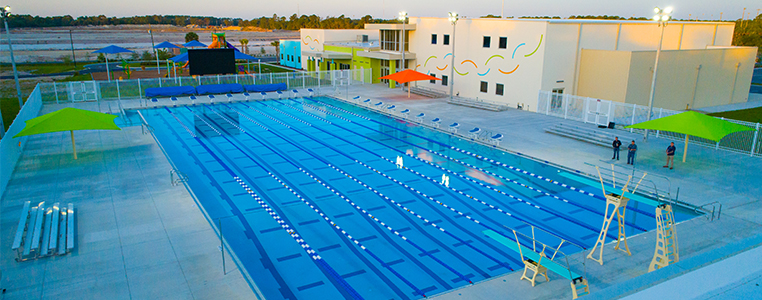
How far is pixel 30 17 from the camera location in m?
127

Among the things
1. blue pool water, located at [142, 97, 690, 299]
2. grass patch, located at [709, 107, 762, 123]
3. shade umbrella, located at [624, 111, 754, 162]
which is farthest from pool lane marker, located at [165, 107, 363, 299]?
grass patch, located at [709, 107, 762, 123]

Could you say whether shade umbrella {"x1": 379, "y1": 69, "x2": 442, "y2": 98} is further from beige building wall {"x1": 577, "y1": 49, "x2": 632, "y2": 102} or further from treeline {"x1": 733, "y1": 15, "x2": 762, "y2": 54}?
treeline {"x1": 733, "y1": 15, "x2": 762, "y2": 54}

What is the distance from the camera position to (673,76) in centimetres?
2442

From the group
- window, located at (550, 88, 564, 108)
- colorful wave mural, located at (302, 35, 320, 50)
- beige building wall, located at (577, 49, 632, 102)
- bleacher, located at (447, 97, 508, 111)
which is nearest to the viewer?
beige building wall, located at (577, 49, 632, 102)

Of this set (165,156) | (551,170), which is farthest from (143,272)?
(551,170)

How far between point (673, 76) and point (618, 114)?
232 inches

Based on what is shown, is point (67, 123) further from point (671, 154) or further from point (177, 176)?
point (671, 154)

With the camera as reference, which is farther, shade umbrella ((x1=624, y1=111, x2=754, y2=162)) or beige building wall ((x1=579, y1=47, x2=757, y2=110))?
beige building wall ((x1=579, y1=47, x2=757, y2=110))

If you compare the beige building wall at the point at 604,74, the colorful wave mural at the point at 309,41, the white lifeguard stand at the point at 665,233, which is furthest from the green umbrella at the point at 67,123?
the colorful wave mural at the point at 309,41

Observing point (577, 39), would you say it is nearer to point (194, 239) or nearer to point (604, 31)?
point (604, 31)

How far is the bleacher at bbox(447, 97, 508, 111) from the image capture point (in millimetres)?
26044

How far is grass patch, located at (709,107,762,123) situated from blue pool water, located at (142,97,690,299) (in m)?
14.5

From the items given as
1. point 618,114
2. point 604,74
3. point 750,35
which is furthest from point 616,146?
point 750,35

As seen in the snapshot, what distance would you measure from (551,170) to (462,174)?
2.91m
